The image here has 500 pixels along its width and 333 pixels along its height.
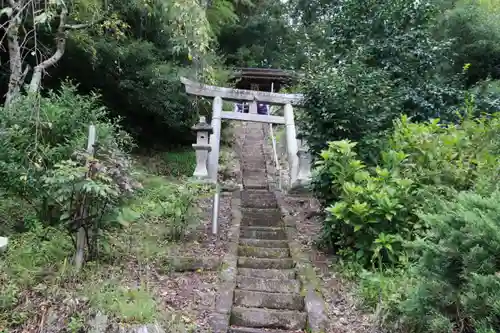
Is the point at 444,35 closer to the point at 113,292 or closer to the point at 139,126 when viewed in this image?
the point at 139,126

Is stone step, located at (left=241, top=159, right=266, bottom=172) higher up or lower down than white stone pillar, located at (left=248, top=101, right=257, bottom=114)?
lower down

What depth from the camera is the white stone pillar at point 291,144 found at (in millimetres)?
9344

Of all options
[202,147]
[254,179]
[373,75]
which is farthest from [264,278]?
[254,179]

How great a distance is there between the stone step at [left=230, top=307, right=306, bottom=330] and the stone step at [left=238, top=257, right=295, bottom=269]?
106cm

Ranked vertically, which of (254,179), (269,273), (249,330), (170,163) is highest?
(170,163)

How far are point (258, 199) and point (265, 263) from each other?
325 cm

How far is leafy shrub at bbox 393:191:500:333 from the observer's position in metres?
2.48

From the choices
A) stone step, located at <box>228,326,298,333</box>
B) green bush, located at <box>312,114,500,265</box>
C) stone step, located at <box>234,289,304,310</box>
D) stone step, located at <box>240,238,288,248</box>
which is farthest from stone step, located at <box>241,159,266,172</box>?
stone step, located at <box>228,326,298,333</box>

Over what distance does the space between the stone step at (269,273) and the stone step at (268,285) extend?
134 millimetres

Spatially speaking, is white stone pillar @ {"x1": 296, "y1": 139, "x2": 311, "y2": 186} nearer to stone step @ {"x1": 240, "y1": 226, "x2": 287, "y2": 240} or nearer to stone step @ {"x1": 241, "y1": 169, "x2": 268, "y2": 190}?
stone step @ {"x1": 241, "y1": 169, "x2": 268, "y2": 190}

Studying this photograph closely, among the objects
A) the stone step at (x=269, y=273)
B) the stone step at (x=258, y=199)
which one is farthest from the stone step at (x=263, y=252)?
the stone step at (x=258, y=199)

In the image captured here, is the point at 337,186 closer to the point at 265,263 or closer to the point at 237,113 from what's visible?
the point at 265,263

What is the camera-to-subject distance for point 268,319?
3.98 m

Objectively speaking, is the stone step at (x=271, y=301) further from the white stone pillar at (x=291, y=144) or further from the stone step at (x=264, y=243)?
the white stone pillar at (x=291, y=144)
